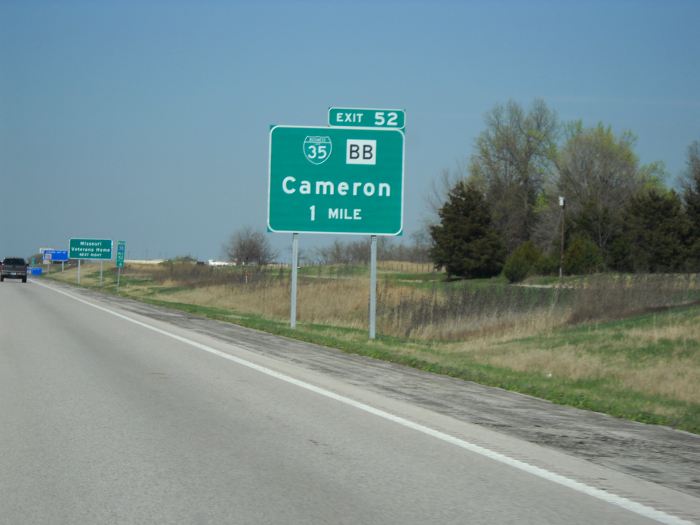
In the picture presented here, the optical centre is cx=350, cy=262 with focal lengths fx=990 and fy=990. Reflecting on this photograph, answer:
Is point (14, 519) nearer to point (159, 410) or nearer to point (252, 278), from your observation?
point (159, 410)

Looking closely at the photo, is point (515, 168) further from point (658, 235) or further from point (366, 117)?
point (366, 117)

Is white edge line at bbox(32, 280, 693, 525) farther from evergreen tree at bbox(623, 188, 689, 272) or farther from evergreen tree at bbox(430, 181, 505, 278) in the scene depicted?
evergreen tree at bbox(430, 181, 505, 278)

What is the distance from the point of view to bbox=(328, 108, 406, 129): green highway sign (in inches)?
1073

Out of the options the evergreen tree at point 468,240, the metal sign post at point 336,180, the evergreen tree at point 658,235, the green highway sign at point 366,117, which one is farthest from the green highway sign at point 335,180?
the evergreen tree at point 468,240

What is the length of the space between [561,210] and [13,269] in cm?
4621

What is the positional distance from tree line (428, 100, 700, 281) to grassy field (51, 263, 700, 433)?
30227 millimetres

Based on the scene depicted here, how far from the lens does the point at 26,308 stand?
1389 inches

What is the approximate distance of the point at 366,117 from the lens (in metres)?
27.5

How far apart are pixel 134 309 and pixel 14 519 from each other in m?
31.4

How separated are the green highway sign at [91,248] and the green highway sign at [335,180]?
57.4m

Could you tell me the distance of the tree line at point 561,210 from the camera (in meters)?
73.9

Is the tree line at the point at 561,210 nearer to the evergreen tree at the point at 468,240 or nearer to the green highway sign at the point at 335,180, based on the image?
the evergreen tree at the point at 468,240

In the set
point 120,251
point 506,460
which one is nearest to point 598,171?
point 120,251

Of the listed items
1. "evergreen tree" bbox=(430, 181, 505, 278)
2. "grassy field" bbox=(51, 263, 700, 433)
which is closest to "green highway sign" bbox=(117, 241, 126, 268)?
"grassy field" bbox=(51, 263, 700, 433)
